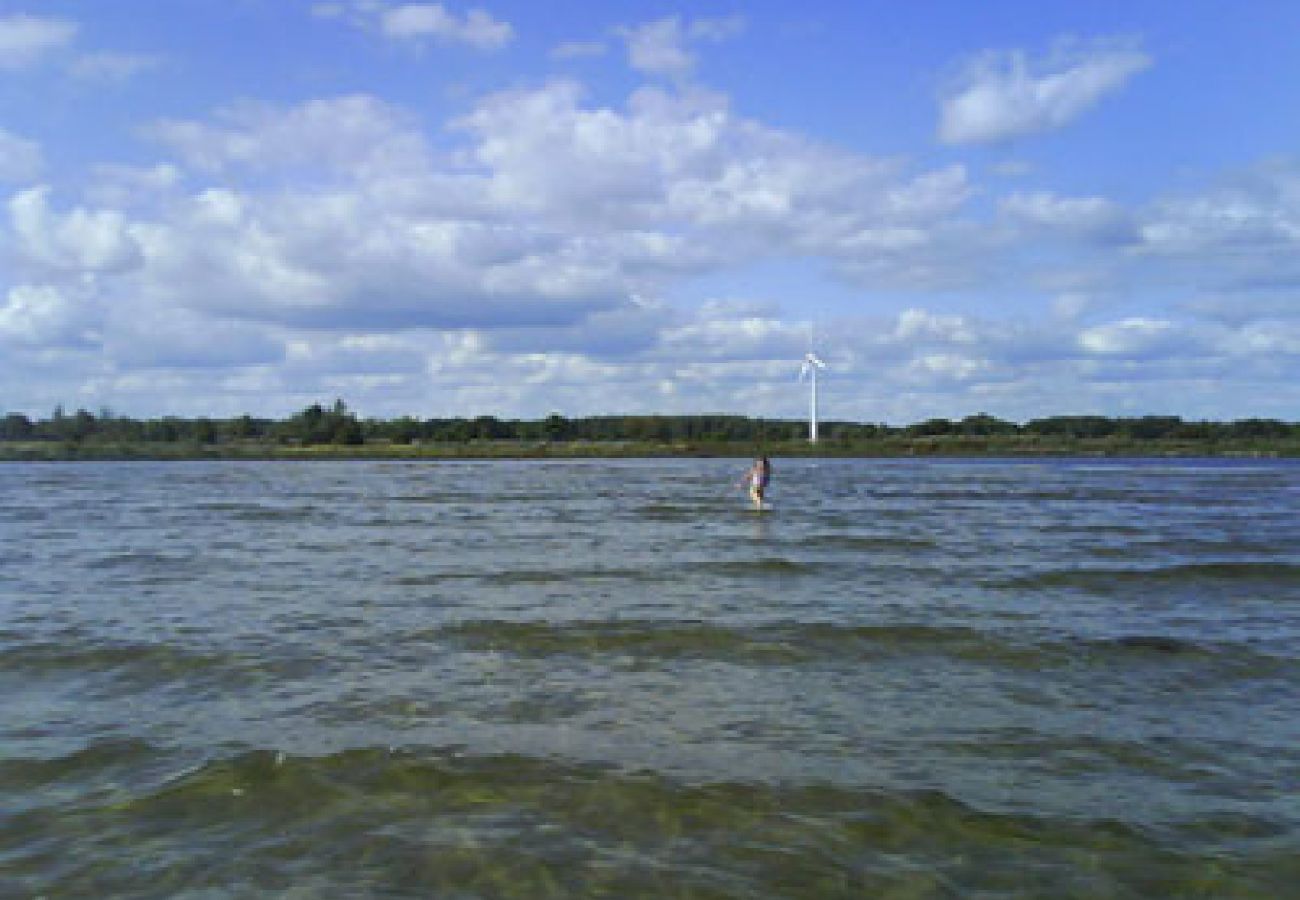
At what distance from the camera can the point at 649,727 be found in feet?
32.1

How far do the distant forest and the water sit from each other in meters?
134

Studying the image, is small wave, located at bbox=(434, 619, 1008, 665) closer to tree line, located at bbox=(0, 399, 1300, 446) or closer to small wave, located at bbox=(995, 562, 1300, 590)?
small wave, located at bbox=(995, 562, 1300, 590)

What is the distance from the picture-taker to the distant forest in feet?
518

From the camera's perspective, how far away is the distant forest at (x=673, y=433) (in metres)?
158

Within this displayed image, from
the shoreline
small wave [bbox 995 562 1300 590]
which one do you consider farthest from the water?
the shoreline

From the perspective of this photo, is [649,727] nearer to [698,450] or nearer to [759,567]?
[759,567]

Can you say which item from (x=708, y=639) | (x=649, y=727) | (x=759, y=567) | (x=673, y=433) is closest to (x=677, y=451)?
(x=673, y=433)

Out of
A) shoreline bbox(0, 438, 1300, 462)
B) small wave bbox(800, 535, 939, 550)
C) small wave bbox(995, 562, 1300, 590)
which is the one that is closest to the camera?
small wave bbox(995, 562, 1300, 590)

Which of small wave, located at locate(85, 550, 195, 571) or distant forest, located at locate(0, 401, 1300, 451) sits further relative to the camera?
distant forest, located at locate(0, 401, 1300, 451)

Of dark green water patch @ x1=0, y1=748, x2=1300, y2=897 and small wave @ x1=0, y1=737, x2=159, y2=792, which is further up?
small wave @ x1=0, y1=737, x2=159, y2=792

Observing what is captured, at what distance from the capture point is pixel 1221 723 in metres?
10.1

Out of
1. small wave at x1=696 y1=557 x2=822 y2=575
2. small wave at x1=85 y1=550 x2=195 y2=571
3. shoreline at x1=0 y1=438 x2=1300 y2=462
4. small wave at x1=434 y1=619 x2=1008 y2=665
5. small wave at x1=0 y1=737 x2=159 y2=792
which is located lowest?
small wave at x1=0 y1=737 x2=159 y2=792

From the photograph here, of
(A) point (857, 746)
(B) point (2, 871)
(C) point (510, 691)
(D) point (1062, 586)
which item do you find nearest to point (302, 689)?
(C) point (510, 691)

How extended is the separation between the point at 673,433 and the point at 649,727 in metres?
185
